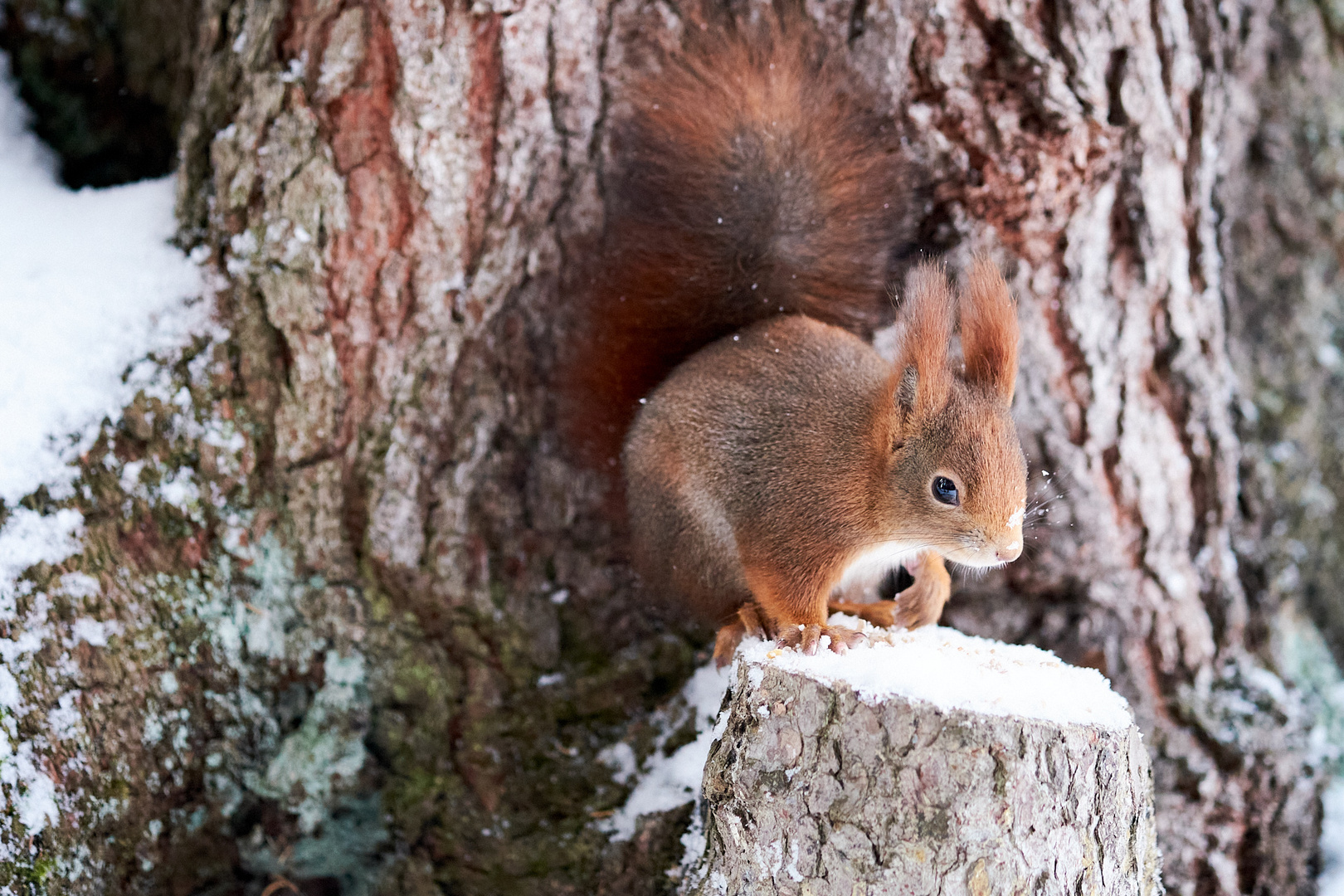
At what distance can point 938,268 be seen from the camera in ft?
3.94

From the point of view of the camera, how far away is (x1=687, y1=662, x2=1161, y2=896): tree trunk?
963 millimetres

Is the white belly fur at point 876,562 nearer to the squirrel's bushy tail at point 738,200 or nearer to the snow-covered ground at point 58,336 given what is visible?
the squirrel's bushy tail at point 738,200

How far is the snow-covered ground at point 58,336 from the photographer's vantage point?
120 cm

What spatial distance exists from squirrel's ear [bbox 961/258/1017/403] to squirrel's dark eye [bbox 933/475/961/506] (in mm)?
135

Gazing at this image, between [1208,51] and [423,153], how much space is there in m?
1.28

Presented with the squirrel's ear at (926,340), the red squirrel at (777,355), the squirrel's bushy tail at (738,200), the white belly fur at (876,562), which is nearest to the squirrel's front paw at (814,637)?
the red squirrel at (777,355)

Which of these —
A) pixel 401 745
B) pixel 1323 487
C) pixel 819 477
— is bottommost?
pixel 1323 487

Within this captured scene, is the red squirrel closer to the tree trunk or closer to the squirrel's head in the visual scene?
the squirrel's head

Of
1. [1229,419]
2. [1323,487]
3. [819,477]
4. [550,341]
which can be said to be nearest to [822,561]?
[819,477]

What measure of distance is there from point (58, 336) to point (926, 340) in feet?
3.71

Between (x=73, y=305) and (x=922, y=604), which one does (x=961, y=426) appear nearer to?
(x=922, y=604)

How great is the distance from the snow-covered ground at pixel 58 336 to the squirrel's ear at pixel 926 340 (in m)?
0.97

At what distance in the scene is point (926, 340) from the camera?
1196mm

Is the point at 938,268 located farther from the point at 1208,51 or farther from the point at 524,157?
the point at 1208,51
